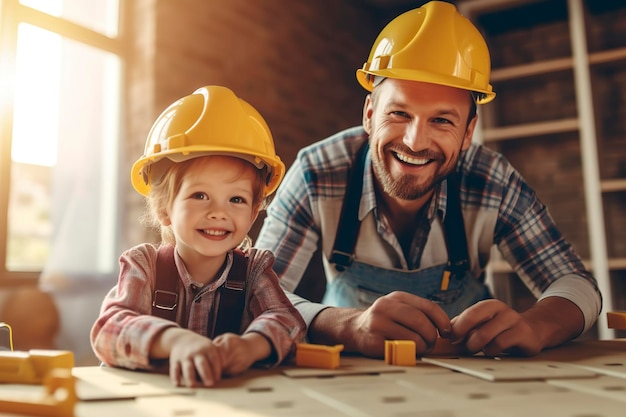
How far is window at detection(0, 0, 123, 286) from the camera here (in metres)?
2.97

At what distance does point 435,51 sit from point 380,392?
1006 mm

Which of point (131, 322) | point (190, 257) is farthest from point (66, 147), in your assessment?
point (131, 322)

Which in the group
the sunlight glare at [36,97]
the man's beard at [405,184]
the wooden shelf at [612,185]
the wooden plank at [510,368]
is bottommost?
the wooden plank at [510,368]

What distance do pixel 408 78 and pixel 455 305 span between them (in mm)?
785

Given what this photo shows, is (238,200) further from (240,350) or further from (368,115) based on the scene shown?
(368,115)

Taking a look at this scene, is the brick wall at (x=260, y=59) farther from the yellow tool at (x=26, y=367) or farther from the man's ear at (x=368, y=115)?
the yellow tool at (x=26, y=367)

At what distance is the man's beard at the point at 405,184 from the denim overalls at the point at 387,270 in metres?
0.11

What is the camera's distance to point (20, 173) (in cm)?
301

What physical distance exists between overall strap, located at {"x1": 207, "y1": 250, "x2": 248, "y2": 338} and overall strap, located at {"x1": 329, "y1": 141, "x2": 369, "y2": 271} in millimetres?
546

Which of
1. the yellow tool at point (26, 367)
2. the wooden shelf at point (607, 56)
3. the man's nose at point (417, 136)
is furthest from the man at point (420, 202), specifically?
the wooden shelf at point (607, 56)

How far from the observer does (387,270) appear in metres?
1.79

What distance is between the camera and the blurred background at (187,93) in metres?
3.03

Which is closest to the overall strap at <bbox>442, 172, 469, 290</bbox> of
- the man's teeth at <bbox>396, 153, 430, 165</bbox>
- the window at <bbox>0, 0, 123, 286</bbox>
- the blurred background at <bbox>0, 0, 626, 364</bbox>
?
the man's teeth at <bbox>396, 153, 430, 165</bbox>

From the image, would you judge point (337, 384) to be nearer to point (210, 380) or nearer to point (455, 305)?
point (210, 380)
